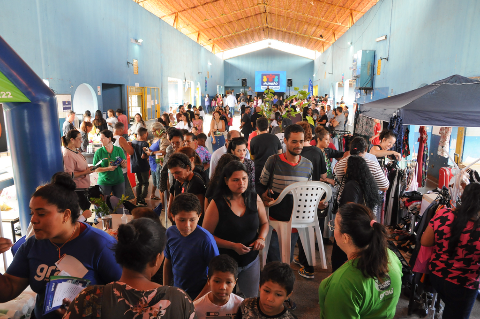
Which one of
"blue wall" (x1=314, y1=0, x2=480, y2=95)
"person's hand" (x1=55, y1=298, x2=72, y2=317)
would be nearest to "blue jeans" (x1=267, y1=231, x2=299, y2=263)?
"person's hand" (x1=55, y1=298, x2=72, y2=317)

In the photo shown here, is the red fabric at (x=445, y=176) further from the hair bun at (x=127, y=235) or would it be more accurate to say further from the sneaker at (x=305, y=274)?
the hair bun at (x=127, y=235)

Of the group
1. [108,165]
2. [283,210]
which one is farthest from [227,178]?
[108,165]

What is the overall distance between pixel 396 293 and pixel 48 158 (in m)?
2.93

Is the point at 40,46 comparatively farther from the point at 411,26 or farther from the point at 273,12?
the point at 273,12

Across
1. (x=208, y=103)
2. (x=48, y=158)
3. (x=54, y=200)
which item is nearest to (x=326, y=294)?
(x=54, y=200)

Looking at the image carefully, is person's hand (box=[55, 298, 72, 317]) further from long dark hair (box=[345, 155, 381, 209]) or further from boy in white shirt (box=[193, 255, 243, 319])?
long dark hair (box=[345, 155, 381, 209])

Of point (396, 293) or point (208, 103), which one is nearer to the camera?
point (396, 293)

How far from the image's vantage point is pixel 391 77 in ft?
32.7

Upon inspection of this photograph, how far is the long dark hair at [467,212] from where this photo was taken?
2.00 meters

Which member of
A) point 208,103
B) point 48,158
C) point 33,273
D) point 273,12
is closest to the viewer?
point 33,273

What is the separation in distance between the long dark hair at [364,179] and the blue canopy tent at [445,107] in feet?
4.36

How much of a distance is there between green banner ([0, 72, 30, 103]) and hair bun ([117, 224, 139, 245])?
2.08m

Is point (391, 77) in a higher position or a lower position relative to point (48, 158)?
higher

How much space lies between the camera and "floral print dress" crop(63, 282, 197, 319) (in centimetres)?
112
